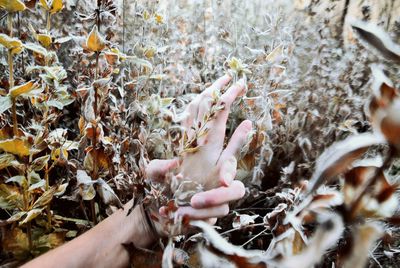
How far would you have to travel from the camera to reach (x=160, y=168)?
0.59 m

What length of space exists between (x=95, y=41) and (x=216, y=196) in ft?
1.13

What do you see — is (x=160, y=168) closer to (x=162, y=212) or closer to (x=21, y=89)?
(x=162, y=212)

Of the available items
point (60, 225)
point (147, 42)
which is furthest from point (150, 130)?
point (147, 42)

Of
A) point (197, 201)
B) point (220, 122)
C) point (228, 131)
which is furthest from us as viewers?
point (228, 131)

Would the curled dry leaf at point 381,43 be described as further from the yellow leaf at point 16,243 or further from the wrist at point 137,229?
the yellow leaf at point 16,243

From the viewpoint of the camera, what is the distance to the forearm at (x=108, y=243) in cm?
62

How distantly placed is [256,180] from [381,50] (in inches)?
23.5

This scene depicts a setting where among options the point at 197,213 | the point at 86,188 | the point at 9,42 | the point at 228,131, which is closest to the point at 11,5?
the point at 9,42

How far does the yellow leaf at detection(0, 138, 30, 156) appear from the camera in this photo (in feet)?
1.91

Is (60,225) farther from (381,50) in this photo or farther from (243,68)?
(381,50)

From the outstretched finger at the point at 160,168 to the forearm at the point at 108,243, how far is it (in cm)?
8

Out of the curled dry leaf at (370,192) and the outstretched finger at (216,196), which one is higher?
the curled dry leaf at (370,192)

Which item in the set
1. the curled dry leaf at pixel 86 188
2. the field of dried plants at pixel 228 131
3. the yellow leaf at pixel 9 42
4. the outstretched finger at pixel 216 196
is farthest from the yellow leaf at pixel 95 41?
the outstretched finger at pixel 216 196

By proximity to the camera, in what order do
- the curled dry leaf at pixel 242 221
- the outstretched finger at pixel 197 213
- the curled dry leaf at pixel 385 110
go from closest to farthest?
the curled dry leaf at pixel 385 110 < the outstretched finger at pixel 197 213 < the curled dry leaf at pixel 242 221
